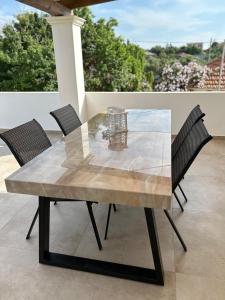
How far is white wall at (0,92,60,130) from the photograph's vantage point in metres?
4.69

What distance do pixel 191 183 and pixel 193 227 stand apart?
31.7 inches

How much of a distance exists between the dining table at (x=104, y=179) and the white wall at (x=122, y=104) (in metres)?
2.26

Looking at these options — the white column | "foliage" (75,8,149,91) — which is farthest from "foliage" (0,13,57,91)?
the white column

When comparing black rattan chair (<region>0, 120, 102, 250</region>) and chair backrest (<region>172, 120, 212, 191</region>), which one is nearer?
chair backrest (<region>172, 120, 212, 191</region>)

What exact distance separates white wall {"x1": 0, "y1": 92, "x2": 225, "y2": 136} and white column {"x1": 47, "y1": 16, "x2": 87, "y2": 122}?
12.7 inches

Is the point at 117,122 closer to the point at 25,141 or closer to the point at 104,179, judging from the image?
the point at 25,141

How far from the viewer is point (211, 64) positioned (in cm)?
495

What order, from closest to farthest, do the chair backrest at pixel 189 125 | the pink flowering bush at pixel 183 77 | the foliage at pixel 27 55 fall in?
1. the chair backrest at pixel 189 125
2. the pink flowering bush at pixel 183 77
3. the foliage at pixel 27 55

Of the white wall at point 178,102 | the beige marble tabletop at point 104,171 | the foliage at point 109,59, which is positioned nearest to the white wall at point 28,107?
the white wall at point 178,102

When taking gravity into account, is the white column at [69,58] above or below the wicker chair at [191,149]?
above

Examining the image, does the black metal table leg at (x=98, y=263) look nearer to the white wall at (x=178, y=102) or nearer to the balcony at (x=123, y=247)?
the balcony at (x=123, y=247)

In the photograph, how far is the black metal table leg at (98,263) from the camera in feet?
4.89

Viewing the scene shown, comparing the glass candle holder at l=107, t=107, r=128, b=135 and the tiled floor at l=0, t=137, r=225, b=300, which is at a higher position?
the glass candle holder at l=107, t=107, r=128, b=135

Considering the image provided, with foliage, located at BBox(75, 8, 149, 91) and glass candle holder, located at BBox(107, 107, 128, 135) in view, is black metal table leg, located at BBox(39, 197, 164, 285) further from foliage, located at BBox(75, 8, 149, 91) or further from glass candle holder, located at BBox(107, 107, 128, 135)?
foliage, located at BBox(75, 8, 149, 91)
